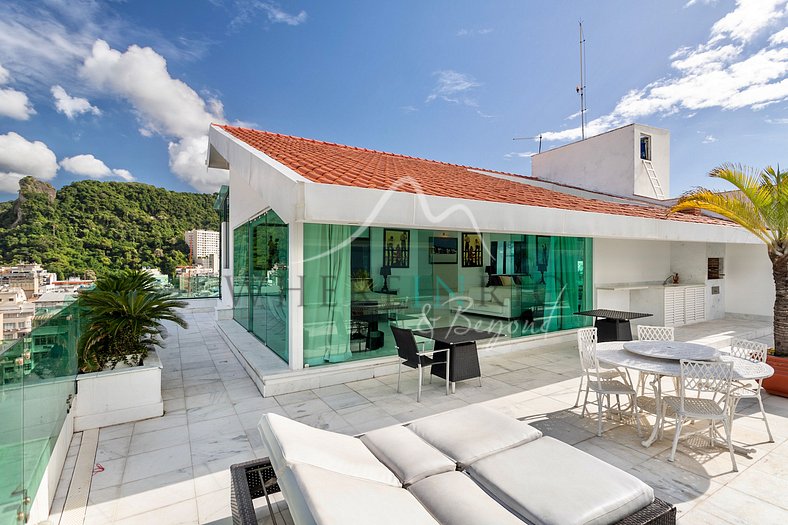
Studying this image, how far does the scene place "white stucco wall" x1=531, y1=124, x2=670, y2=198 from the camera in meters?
15.6

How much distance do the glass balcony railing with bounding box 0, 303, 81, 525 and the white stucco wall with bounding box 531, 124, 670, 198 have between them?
17.7 m

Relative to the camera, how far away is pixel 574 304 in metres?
11.2

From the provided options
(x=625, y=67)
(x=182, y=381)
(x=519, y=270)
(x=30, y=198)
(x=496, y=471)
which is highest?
(x=625, y=67)

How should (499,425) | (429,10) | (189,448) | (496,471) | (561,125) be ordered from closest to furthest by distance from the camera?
1. (496,471)
2. (499,425)
3. (189,448)
4. (429,10)
5. (561,125)

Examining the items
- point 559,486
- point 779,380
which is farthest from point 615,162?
point 559,486

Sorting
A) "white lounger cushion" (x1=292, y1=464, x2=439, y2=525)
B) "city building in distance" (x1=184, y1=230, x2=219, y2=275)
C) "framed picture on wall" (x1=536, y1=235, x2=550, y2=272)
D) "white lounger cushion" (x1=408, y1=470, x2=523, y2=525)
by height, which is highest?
"city building in distance" (x1=184, y1=230, x2=219, y2=275)

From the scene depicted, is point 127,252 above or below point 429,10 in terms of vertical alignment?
below

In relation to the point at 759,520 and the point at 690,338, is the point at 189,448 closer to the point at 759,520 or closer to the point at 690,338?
the point at 759,520

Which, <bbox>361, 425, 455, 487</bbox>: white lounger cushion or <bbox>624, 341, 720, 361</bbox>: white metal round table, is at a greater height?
<bbox>624, 341, 720, 361</bbox>: white metal round table

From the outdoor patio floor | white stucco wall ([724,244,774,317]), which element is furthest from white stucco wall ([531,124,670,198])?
the outdoor patio floor

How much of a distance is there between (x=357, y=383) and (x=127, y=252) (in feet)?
114

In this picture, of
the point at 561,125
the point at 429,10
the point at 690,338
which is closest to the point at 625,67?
the point at 561,125

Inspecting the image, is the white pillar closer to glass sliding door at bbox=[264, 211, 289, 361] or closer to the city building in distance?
glass sliding door at bbox=[264, 211, 289, 361]

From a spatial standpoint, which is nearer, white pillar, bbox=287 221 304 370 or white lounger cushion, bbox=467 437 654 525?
white lounger cushion, bbox=467 437 654 525
